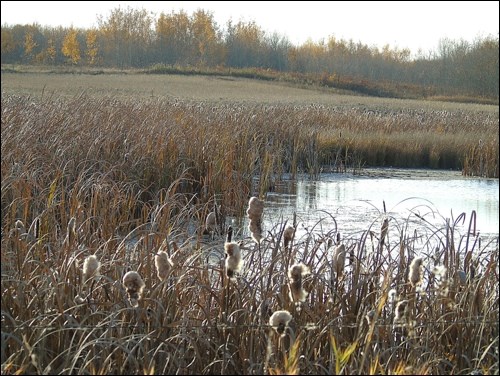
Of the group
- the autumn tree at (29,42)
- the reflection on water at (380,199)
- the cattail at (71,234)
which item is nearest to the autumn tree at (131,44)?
the autumn tree at (29,42)

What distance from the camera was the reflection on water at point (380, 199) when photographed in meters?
5.95

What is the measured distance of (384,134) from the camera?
11211 millimetres

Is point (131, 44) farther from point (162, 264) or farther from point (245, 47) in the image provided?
A: point (162, 264)

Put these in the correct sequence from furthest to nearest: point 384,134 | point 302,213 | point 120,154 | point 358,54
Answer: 1. point 358,54
2. point 384,134
3. point 302,213
4. point 120,154

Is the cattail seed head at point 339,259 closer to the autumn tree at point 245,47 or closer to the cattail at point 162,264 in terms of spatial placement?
the cattail at point 162,264

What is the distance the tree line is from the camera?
2047cm

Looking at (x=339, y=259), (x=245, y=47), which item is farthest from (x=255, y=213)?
(x=245, y=47)

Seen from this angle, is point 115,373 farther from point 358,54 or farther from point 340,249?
point 358,54

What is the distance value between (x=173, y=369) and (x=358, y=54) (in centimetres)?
3857

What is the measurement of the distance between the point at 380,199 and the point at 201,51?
24353mm

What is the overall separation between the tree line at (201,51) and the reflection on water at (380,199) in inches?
48.7

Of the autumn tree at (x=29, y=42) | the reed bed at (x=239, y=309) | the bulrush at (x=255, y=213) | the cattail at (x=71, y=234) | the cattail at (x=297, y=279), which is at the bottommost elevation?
the reed bed at (x=239, y=309)

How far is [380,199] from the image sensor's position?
7.52m

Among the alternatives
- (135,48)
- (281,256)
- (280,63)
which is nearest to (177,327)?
(281,256)
